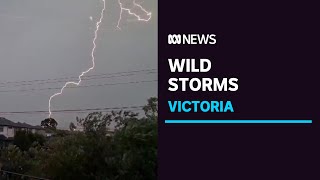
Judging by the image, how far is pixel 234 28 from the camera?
15.6 ft

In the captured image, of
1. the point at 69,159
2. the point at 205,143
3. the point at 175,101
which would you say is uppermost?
the point at 175,101

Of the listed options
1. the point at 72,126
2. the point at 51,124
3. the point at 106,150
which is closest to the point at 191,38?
the point at 106,150

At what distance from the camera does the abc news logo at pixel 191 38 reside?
15.5 feet

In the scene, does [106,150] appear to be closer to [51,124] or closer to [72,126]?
[72,126]

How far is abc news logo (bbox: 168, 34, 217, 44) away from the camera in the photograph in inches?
186

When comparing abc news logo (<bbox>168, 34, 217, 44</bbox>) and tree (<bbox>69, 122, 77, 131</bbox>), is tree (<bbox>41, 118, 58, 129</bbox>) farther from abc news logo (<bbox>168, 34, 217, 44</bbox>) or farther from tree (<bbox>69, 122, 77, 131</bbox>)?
abc news logo (<bbox>168, 34, 217, 44</bbox>)

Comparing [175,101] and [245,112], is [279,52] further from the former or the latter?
[175,101]

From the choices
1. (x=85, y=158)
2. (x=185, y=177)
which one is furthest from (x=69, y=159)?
(x=185, y=177)

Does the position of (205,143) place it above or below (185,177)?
above

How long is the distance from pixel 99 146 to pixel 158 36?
7190 mm

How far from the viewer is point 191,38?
4.74 metres

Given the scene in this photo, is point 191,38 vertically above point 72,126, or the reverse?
point 191,38

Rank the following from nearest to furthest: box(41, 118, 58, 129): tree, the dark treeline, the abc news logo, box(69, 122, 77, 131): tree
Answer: the abc news logo → the dark treeline → box(69, 122, 77, 131): tree → box(41, 118, 58, 129): tree

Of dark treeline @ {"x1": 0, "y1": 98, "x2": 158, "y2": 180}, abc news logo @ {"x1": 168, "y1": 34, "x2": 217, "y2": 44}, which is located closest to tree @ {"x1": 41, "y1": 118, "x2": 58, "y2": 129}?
dark treeline @ {"x1": 0, "y1": 98, "x2": 158, "y2": 180}
